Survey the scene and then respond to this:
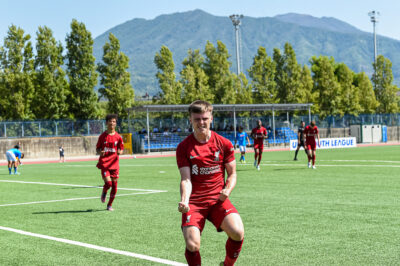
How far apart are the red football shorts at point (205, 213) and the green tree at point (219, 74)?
5231cm

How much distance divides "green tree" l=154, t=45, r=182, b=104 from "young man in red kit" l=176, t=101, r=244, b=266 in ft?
162

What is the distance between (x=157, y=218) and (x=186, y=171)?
4872 mm

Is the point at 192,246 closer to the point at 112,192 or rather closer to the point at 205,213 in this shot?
the point at 205,213

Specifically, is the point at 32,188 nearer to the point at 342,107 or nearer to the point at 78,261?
the point at 78,261

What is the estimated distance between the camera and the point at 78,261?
6.85m

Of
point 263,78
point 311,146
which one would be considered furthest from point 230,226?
point 263,78

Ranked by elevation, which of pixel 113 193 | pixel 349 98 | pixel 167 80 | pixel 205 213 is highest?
pixel 167 80

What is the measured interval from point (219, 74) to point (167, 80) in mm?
6039

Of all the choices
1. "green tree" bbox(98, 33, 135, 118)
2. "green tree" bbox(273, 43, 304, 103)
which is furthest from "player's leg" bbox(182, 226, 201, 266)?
"green tree" bbox(273, 43, 304, 103)

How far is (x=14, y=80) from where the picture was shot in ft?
156

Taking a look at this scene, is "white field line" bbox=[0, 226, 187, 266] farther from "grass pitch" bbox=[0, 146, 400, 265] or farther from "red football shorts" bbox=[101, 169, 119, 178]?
"red football shorts" bbox=[101, 169, 119, 178]

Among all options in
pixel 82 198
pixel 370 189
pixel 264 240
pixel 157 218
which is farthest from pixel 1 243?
pixel 370 189

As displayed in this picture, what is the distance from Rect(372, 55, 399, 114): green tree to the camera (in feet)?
232

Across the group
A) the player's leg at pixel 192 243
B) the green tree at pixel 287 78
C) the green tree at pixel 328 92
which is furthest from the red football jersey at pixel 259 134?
the green tree at pixel 328 92
